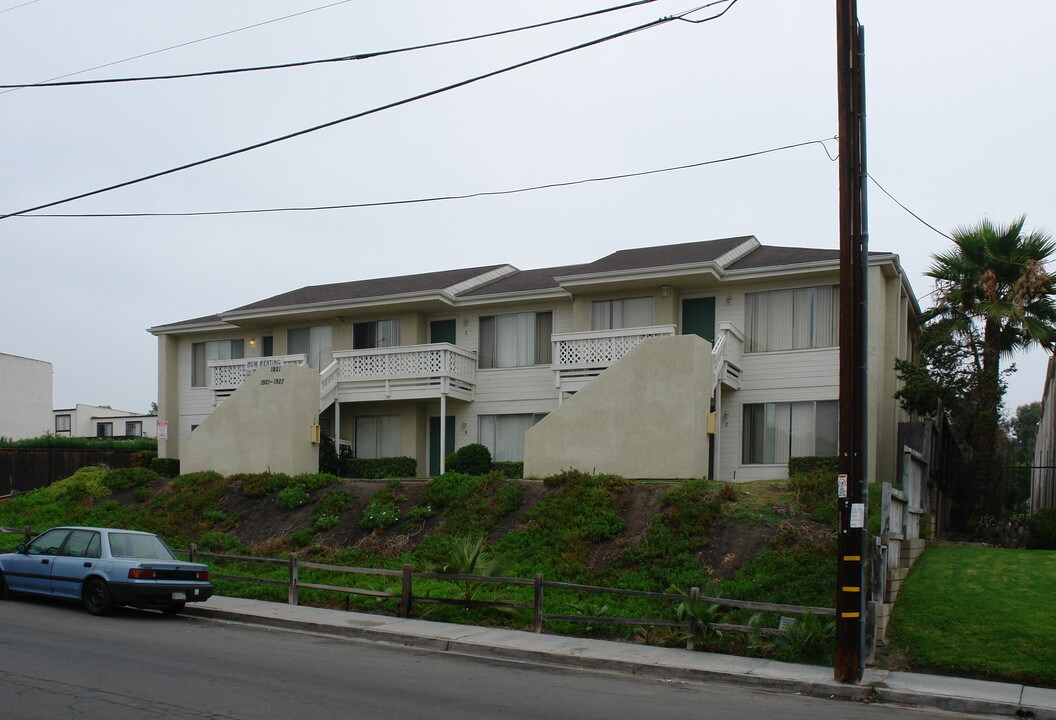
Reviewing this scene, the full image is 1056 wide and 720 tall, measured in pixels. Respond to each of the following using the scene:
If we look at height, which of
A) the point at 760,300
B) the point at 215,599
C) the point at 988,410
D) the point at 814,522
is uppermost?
the point at 760,300

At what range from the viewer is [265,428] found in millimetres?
28609

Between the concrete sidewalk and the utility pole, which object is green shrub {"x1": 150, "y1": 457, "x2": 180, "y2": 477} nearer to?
the concrete sidewalk

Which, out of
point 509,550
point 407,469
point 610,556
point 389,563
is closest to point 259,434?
point 407,469

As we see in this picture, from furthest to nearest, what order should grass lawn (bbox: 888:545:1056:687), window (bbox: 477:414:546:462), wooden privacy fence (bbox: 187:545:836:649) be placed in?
window (bbox: 477:414:546:462) < wooden privacy fence (bbox: 187:545:836:649) < grass lawn (bbox: 888:545:1056:687)

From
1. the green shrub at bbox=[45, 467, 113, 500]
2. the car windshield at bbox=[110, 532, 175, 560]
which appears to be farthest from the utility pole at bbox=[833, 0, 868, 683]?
the green shrub at bbox=[45, 467, 113, 500]

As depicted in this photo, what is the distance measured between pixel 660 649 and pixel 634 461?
9.00 metres

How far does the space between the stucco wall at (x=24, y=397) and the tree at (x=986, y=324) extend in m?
50.0

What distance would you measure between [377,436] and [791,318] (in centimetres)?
1373

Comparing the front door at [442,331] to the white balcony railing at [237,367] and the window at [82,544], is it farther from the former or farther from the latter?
the window at [82,544]

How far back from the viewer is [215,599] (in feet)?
60.2

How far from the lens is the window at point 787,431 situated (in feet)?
81.3

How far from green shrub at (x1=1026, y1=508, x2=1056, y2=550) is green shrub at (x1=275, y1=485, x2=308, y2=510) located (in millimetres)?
16728

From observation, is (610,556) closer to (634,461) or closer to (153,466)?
(634,461)

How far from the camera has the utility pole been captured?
12.2 meters
